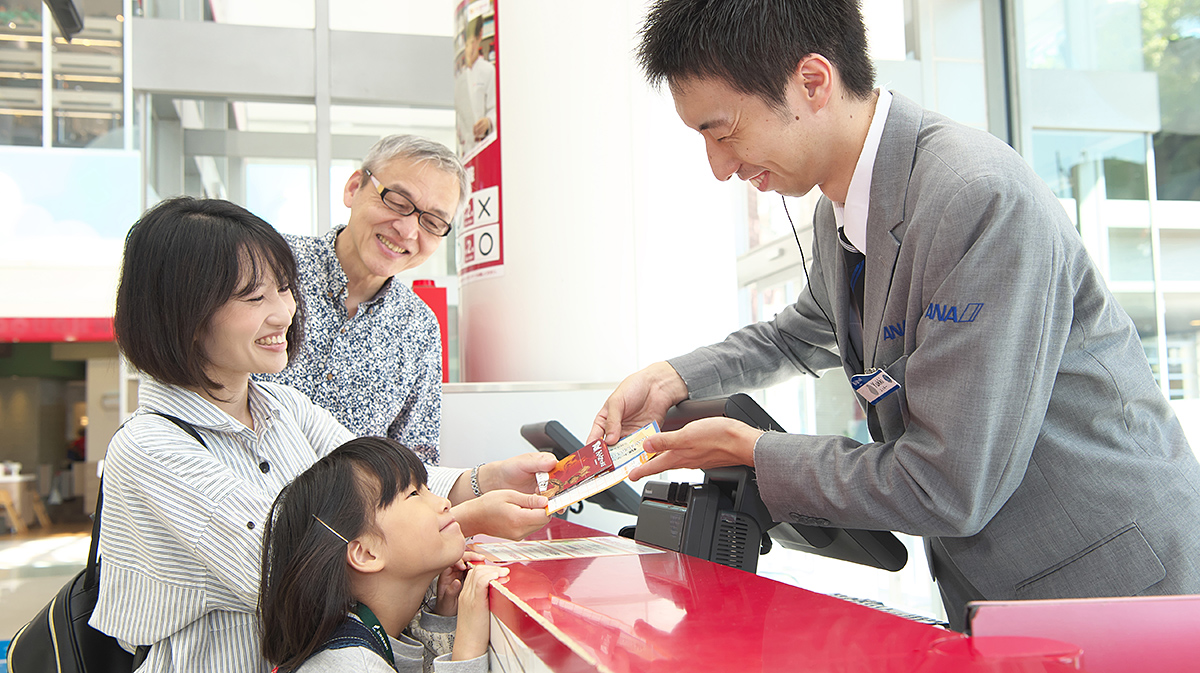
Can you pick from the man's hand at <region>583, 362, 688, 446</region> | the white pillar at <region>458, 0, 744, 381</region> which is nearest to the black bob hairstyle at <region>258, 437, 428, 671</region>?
the man's hand at <region>583, 362, 688, 446</region>

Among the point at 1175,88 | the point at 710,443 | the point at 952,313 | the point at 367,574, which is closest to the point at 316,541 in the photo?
the point at 367,574

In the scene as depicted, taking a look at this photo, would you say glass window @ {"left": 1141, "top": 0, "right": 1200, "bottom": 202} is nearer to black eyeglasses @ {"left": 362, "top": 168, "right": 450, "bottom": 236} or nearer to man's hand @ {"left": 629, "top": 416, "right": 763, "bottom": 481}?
man's hand @ {"left": 629, "top": 416, "right": 763, "bottom": 481}

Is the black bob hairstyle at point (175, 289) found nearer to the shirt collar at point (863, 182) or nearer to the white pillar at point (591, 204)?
the shirt collar at point (863, 182)

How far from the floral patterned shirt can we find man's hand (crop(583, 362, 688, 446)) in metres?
0.77

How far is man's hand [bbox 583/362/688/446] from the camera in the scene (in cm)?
169

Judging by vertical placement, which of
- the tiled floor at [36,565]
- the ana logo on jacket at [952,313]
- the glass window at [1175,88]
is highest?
the glass window at [1175,88]

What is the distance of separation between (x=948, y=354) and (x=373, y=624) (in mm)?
959

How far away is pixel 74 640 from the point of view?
1342 mm

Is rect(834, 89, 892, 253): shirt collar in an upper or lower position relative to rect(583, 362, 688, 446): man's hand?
upper

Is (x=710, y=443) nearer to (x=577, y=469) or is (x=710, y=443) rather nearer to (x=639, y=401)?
(x=577, y=469)

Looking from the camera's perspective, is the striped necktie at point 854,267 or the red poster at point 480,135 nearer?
the striped necktie at point 854,267

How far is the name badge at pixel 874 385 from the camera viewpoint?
3.94 ft

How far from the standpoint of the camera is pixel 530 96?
2.88 meters

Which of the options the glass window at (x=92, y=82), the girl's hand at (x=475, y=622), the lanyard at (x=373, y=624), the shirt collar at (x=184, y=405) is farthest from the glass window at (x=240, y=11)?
the girl's hand at (x=475, y=622)
